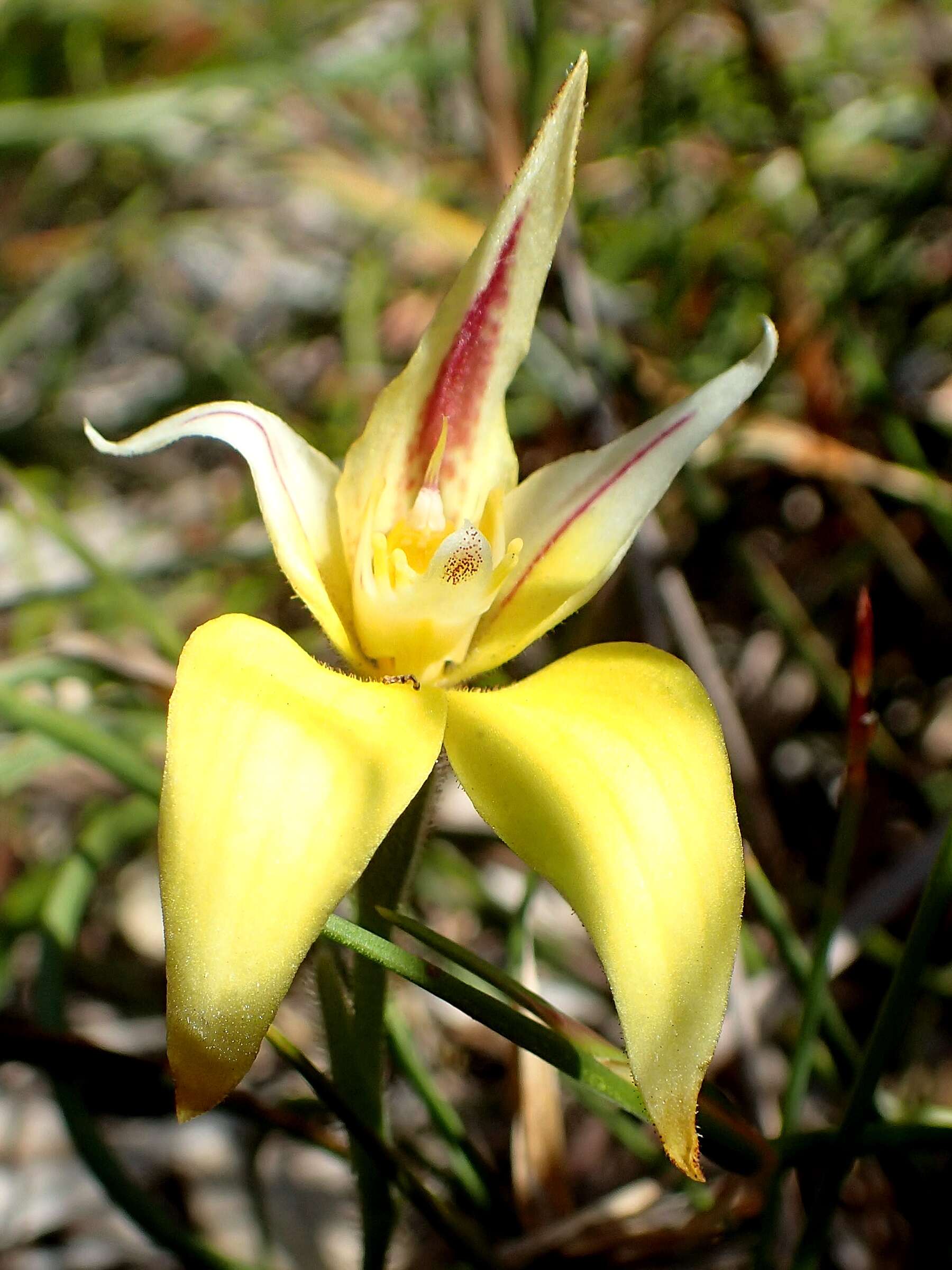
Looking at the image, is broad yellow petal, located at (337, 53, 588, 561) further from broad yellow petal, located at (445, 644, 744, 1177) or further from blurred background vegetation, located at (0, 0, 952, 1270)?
blurred background vegetation, located at (0, 0, 952, 1270)

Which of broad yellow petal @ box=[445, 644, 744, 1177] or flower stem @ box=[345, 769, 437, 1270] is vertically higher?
broad yellow petal @ box=[445, 644, 744, 1177]

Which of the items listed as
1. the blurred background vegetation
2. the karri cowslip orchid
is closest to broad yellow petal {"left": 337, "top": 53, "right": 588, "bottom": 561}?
the karri cowslip orchid

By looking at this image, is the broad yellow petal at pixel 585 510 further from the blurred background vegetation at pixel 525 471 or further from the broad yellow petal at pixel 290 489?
the blurred background vegetation at pixel 525 471

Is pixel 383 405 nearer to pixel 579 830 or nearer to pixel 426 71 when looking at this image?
pixel 579 830

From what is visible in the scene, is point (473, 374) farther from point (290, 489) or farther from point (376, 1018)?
point (376, 1018)

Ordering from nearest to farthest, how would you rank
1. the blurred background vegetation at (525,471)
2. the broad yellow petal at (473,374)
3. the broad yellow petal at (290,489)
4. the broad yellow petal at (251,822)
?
the broad yellow petal at (251,822) < the broad yellow petal at (290,489) < the broad yellow petal at (473,374) < the blurred background vegetation at (525,471)

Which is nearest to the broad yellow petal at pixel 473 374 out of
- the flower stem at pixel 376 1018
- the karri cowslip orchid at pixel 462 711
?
the karri cowslip orchid at pixel 462 711
